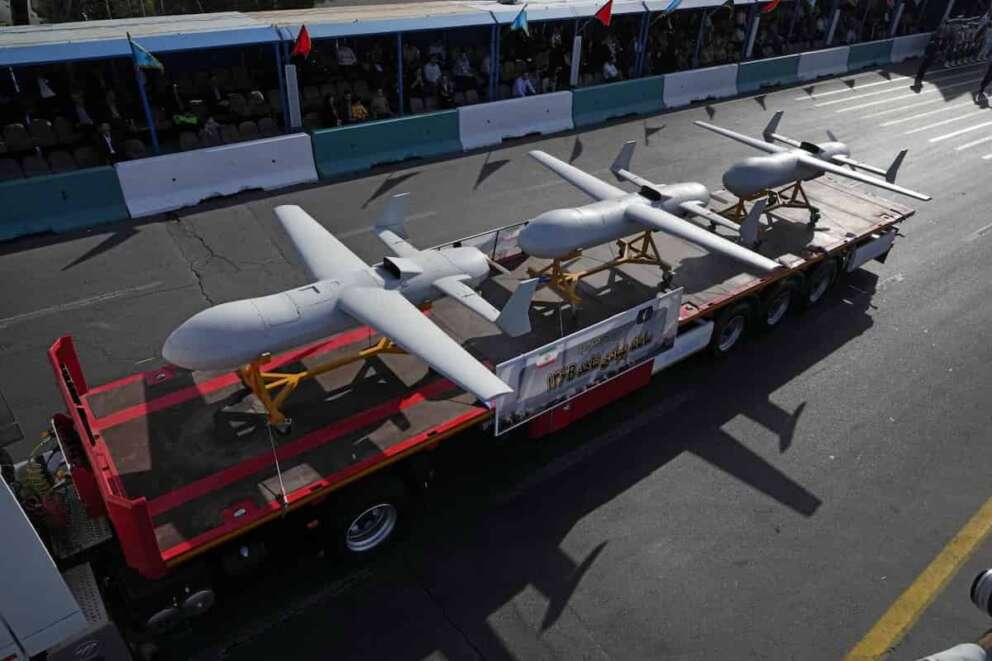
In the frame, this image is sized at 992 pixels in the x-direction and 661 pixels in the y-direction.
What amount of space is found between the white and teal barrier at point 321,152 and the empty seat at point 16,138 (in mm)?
3006

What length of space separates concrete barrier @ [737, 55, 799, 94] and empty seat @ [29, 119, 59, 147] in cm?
2822

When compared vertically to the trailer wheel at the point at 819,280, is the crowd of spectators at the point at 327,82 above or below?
above

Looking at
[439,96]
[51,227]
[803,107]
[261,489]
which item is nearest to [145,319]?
[51,227]

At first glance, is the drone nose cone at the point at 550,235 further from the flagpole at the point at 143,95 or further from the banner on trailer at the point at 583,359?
the flagpole at the point at 143,95

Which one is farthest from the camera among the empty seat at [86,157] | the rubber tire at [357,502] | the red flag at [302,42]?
the red flag at [302,42]

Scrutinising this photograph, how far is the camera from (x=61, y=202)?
646 inches

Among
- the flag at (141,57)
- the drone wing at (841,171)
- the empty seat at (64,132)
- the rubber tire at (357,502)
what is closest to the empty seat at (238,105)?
the flag at (141,57)

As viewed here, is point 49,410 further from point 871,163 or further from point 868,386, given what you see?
point 871,163

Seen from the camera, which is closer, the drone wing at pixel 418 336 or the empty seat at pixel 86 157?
the drone wing at pixel 418 336

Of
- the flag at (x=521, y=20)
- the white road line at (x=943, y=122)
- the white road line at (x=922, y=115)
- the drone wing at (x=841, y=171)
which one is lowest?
the white road line at (x=943, y=122)

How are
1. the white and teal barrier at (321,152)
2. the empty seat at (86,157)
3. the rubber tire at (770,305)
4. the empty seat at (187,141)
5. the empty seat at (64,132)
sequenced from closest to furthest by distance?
the rubber tire at (770,305), the white and teal barrier at (321,152), the empty seat at (86,157), the empty seat at (64,132), the empty seat at (187,141)

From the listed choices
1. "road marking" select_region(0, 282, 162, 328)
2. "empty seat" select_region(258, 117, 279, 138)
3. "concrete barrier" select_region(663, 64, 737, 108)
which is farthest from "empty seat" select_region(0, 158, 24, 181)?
"concrete barrier" select_region(663, 64, 737, 108)

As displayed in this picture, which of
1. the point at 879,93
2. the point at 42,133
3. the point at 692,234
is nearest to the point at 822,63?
the point at 879,93

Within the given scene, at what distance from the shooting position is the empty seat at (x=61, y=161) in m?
17.7
